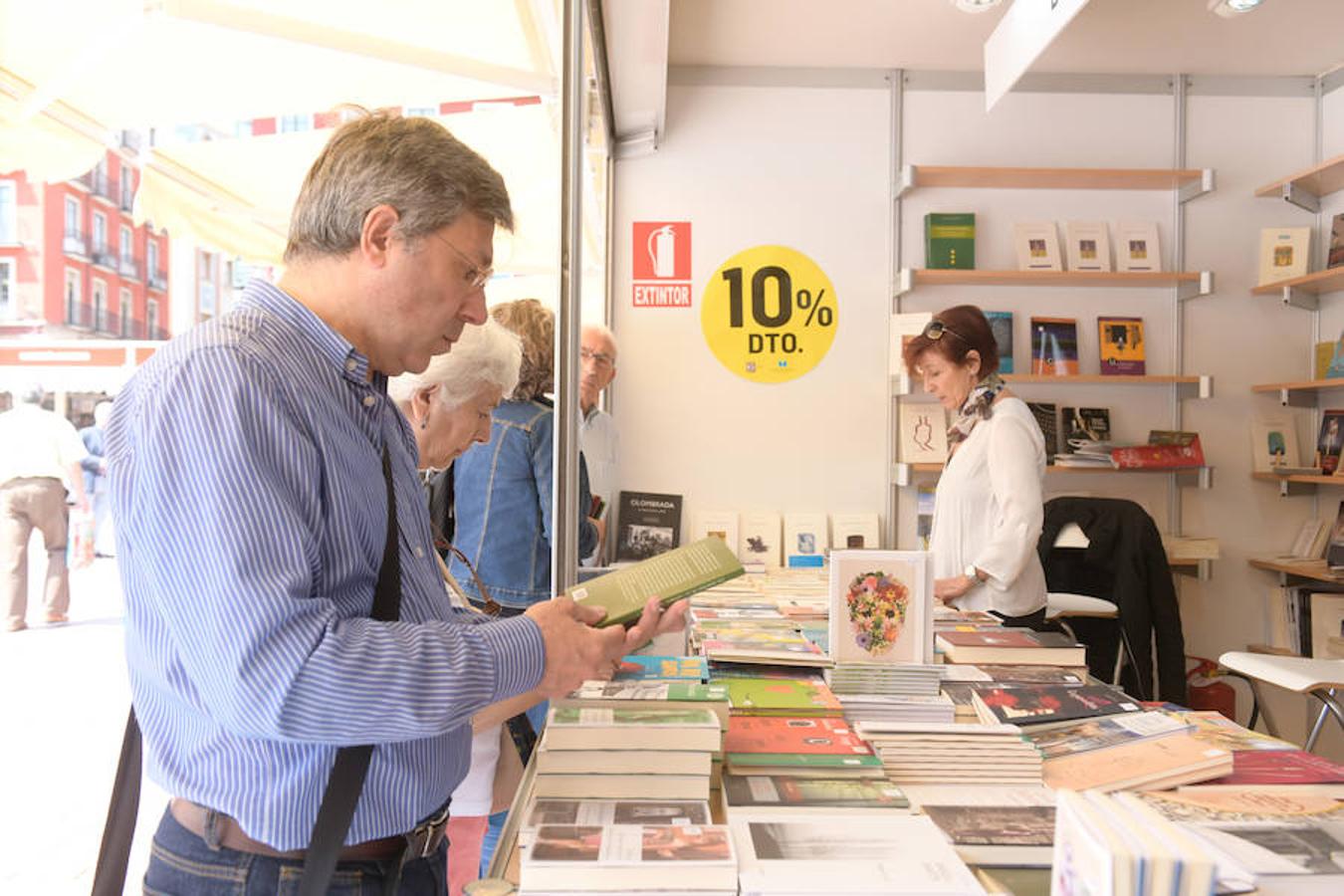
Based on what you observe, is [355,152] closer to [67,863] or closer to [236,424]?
[236,424]

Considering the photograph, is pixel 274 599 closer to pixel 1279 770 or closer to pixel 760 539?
pixel 1279 770

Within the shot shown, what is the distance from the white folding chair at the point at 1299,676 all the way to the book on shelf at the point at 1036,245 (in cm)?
199

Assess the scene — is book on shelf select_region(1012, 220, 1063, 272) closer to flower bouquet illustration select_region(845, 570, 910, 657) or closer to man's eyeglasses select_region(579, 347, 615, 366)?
man's eyeglasses select_region(579, 347, 615, 366)

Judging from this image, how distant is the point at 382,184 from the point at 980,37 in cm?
397

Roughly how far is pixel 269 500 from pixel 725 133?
421 cm

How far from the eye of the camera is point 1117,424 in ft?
15.7

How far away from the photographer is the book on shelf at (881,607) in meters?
2.06

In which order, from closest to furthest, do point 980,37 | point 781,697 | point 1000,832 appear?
point 1000,832, point 781,697, point 980,37

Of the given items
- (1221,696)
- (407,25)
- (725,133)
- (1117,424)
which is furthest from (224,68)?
(1221,696)

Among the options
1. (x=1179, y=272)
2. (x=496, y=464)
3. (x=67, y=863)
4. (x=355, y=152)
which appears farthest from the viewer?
(x=1179, y=272)

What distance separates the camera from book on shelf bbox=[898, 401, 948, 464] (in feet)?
15.4

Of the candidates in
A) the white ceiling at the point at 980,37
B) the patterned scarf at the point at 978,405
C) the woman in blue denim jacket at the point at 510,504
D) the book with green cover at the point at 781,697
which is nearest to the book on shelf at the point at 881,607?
the book with green cover at the point at 781,697

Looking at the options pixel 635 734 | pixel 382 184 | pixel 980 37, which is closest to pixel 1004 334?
pixel 980 37

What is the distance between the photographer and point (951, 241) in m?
4.68
